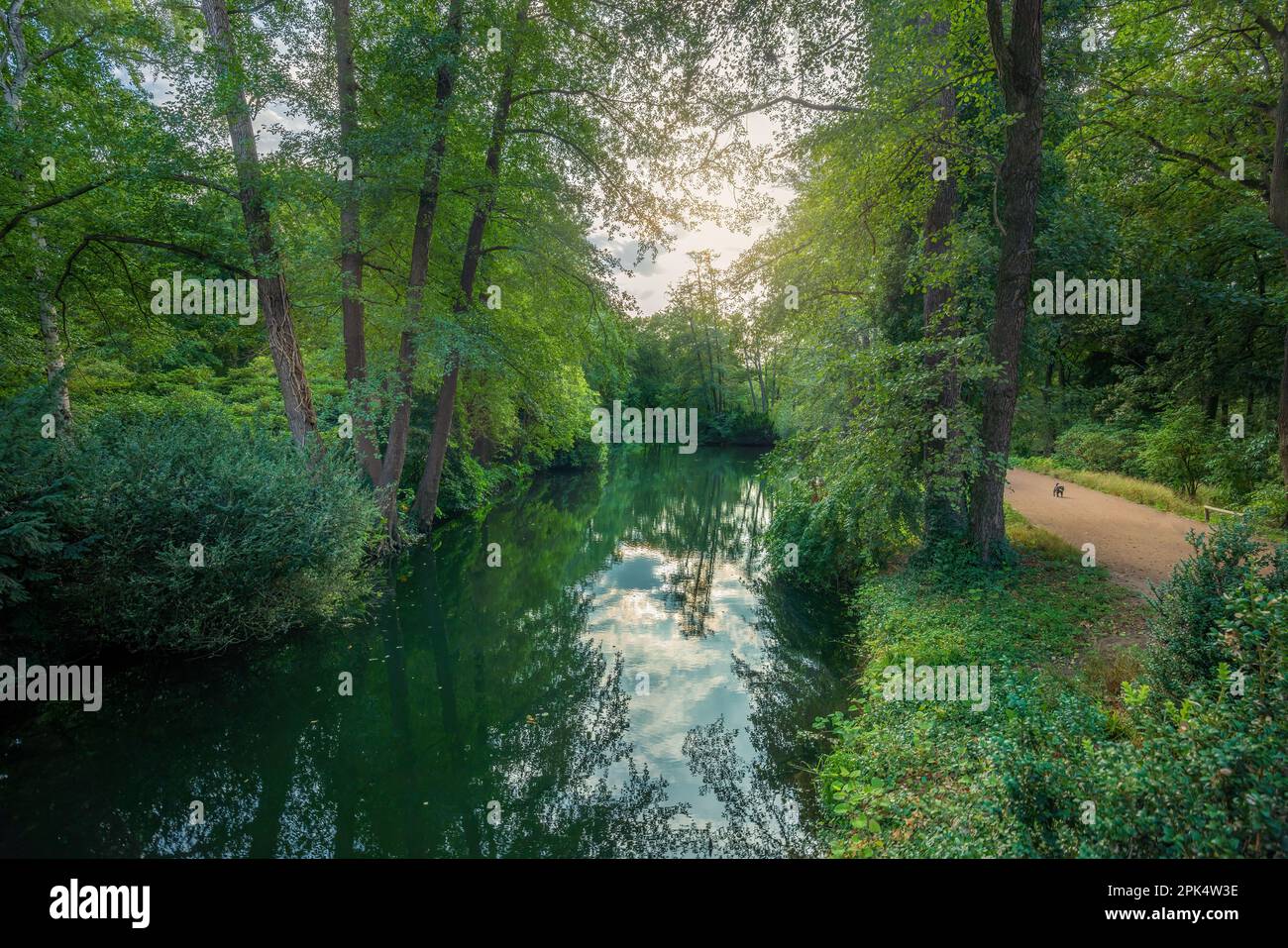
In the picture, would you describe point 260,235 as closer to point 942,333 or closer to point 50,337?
point 50,337

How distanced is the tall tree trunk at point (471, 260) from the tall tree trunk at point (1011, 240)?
9.33m

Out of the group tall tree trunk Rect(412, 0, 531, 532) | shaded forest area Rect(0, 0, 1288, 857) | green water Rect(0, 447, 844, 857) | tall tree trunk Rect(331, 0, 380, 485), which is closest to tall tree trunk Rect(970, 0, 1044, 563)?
shaded forest area Rect(0, 0, 1288, 857)

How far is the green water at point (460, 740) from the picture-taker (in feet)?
16.8

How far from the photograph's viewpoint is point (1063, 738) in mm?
3760

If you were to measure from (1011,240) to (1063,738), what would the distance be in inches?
304

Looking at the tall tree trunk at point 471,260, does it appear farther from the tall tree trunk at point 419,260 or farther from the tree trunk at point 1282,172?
the tree trunk at point 1282,172

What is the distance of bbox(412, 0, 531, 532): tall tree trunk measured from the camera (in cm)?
1234

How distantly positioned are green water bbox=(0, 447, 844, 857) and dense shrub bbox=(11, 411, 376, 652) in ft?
2.43

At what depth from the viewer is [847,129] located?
933cm

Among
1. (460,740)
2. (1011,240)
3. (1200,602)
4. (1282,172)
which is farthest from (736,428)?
(1200,602)

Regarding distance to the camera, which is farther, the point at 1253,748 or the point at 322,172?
the point at 322,172
